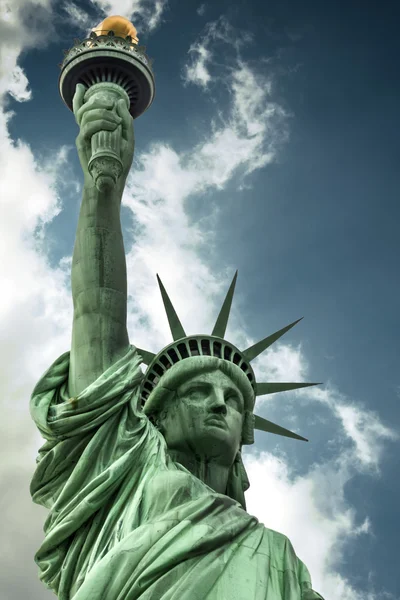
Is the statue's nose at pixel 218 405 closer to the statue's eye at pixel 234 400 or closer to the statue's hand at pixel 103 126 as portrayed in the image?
the statue's eye at pixel 234 400

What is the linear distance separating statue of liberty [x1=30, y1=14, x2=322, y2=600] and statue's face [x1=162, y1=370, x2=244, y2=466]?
0.04ft

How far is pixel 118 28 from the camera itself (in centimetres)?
1242

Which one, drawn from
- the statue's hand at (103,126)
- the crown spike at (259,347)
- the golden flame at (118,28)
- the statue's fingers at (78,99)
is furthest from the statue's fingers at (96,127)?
the crown spike at (259,347)

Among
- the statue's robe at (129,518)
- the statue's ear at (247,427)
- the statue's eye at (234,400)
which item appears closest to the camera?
the statue's robe at (129,518)

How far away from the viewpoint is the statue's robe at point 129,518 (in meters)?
7.90

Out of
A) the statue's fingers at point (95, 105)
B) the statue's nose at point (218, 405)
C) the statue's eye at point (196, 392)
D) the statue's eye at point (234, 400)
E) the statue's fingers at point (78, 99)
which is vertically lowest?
the statue's nose at point (218, 405)

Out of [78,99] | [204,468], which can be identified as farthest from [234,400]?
[78,99]

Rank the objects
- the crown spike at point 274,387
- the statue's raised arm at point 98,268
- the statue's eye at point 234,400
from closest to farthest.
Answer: the statue's raised arm at point 98,268 < the statue's eye at point 234,400 < the crown spike at point 274,387

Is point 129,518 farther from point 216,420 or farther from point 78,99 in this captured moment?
point 78,99

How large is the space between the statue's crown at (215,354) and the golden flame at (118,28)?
11.4 ft

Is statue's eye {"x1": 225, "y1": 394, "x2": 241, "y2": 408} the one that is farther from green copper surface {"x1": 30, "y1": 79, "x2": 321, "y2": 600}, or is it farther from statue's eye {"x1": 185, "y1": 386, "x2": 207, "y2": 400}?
statue's eye {"x1": 185, "y1": 386, "x2": 207, "y2": 400}

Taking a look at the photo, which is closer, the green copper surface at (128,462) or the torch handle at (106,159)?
the green copper surface at (128,462)

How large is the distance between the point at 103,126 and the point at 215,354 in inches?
110

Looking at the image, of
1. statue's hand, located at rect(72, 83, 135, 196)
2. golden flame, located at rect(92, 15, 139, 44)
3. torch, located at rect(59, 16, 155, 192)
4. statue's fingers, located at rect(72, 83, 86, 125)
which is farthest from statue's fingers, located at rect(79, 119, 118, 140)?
golden flame, located at rect(92, 15, 139, 44)
